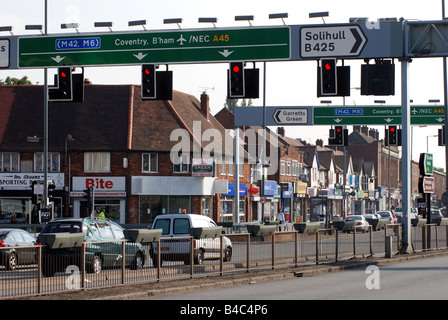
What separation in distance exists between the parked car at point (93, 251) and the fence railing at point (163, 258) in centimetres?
2

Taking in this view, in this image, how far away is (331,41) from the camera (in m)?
26.2

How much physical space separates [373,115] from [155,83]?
2070 cm

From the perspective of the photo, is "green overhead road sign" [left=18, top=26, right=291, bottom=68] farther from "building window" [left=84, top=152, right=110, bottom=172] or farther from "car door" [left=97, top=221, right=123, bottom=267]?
"building window" [left=84, top=152, right=110, bottom=172]

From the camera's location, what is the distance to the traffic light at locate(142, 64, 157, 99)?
25984mm

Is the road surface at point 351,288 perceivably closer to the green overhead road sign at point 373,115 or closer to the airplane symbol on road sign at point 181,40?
the airplane symbol on road sign at point 181,40

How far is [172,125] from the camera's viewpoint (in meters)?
61.9

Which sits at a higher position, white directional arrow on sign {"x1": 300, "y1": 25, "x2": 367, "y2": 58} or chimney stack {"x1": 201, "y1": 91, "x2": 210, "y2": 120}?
chimney stack {"x1": 201, "y1": 91, "x2": 210, "y2": 120}

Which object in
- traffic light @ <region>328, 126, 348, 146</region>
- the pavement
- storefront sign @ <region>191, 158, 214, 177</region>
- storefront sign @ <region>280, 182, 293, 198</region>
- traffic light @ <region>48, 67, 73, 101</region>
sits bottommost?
the pavement

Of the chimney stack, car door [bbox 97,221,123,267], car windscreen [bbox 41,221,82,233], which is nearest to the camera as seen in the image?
car door [bbox 97,221,123,267]

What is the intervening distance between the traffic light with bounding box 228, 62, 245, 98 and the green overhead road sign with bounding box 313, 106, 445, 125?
18.6 meters

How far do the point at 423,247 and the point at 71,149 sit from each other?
32.5 metres

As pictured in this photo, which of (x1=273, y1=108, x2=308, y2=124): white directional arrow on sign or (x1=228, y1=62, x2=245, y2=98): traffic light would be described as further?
(x1=273, y1=108, x2=308, y2=124): white directional arrow on sign

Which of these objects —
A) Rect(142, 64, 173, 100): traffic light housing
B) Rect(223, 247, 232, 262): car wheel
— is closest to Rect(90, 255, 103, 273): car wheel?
Rect(223, 247, 232, 262): car wheel

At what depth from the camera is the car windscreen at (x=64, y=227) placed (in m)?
23.1
